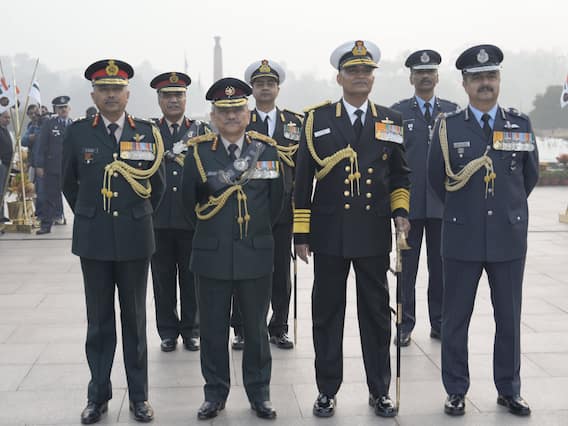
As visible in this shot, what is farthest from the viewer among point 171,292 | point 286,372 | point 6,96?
point 6,96

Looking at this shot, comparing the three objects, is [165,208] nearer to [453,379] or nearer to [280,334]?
[280,334]

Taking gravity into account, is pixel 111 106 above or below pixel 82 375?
above

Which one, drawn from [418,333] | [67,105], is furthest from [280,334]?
[67,105]

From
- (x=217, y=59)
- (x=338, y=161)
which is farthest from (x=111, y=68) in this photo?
(x=217, y=59)

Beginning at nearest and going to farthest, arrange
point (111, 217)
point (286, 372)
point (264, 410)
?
point (111, 217) → point (264, 410) → point (286, 372)

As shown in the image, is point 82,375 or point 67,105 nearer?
point 82,375

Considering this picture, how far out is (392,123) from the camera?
4.20 m

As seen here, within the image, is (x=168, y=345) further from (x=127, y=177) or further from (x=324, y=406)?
(x=127, y=177)

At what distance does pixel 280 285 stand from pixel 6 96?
317 inches

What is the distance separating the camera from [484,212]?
4172 millimetres

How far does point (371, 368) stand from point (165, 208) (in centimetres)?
203

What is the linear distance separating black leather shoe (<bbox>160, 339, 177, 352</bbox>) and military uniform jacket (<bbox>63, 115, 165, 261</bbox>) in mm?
1523

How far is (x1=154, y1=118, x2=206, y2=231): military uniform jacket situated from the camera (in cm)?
539

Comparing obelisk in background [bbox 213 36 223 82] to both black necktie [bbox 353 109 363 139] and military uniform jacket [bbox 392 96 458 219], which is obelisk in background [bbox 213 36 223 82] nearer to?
military uniform jacket [bbox 392 96 458 219]
